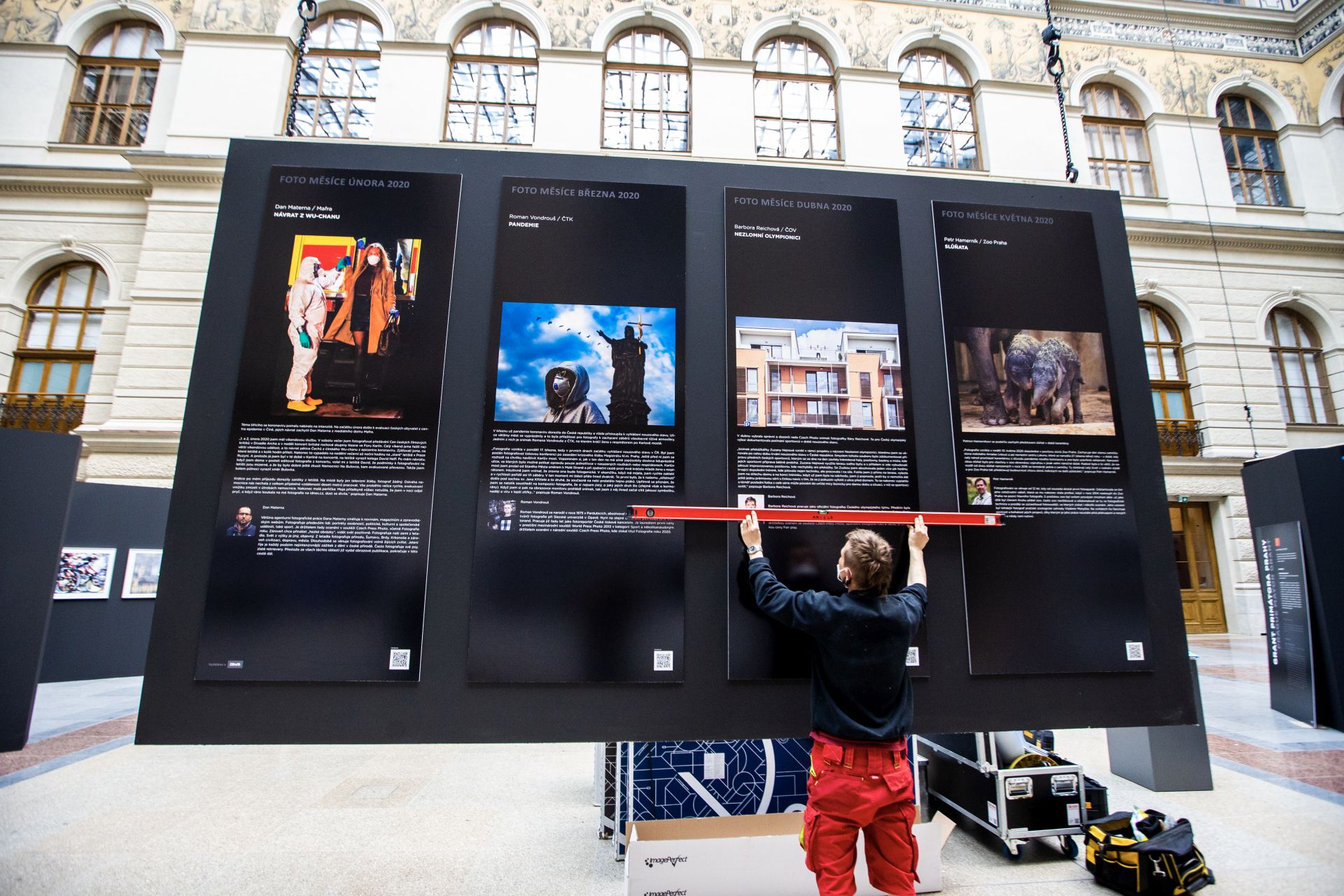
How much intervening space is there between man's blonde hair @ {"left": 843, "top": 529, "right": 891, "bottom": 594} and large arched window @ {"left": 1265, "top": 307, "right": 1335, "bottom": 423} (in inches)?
596

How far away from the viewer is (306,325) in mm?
2445

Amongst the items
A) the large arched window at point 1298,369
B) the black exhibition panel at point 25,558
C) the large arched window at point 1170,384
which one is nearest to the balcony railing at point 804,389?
the black exhibition panel at point 25,558

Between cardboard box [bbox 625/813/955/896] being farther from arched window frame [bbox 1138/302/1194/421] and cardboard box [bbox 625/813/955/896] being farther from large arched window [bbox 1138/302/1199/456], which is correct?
arched window frame [bbox 1138/302/1194/421]

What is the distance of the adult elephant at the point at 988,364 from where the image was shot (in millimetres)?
2602

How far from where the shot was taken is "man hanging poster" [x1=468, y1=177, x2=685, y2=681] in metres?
2.28

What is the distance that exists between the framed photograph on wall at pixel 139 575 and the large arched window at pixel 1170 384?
17.2 metres

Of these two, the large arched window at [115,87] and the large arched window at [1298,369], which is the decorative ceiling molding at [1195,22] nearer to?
the large arched window at [1298,369]

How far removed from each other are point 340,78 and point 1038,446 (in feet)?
45.8

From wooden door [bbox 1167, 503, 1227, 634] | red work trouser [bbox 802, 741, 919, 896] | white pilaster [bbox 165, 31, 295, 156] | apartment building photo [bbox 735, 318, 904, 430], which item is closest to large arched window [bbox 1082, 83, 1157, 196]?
wooden door [bbox 1167, 503, 1227, 634]

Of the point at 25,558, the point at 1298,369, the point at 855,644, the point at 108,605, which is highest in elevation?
the point at 1298,369

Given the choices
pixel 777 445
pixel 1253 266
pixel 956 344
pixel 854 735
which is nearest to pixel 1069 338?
pixel 956 344

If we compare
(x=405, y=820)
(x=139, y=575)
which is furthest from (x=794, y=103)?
(x=139, y=575)

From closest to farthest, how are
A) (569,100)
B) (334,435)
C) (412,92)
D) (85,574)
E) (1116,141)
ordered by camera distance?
(334,435) < (85,574) < (412,92) < (569,100) < (1116,141)

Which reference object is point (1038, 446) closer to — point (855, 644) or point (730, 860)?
point (855, 644)
